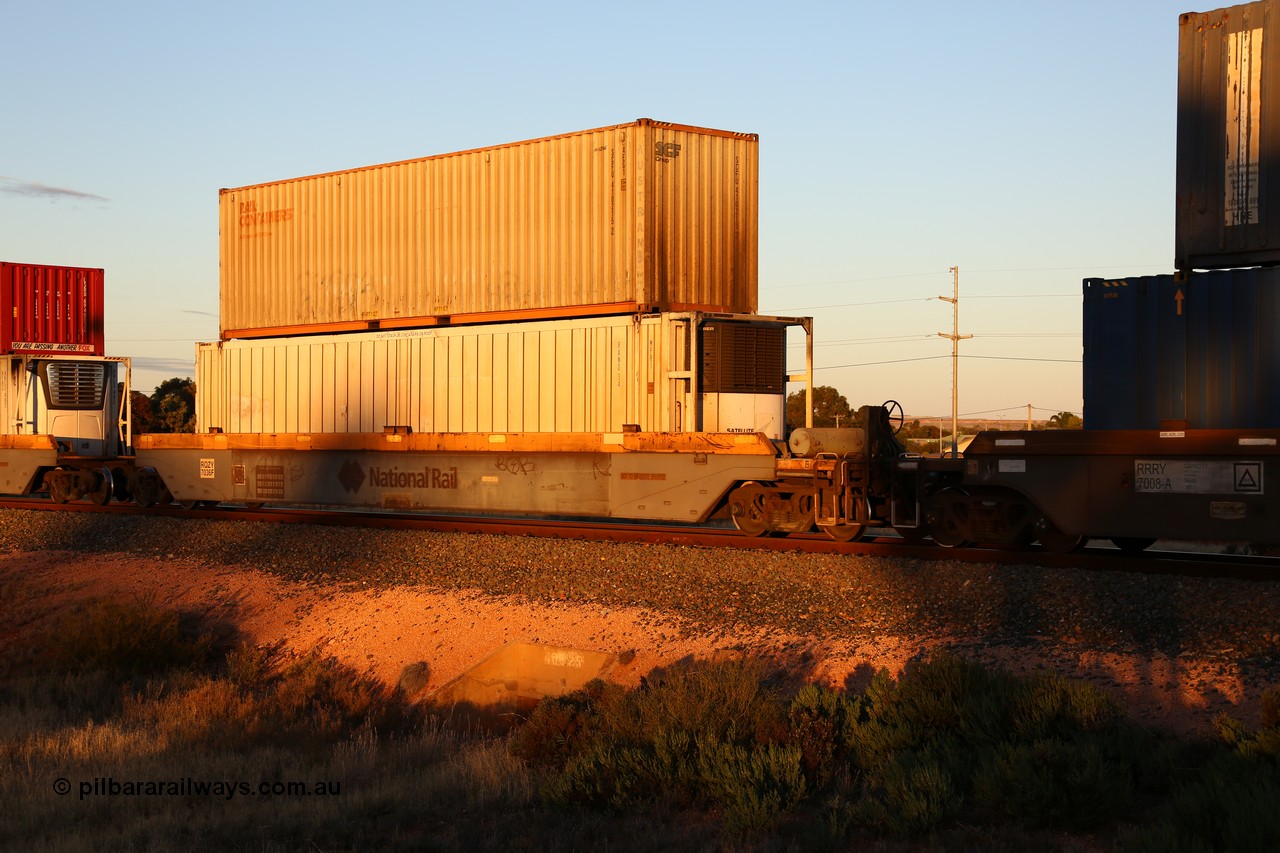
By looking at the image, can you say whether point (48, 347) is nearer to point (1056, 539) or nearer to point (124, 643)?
point (124, 643)

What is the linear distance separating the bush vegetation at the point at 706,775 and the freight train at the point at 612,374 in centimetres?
464

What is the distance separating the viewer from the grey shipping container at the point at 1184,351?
11133mm

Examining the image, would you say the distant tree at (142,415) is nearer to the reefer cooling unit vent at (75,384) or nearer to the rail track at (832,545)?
the reefer cooling unit vent at (75,384)

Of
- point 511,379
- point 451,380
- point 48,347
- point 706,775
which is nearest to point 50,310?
point 48,347

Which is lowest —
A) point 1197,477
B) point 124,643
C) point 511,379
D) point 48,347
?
point 124,643

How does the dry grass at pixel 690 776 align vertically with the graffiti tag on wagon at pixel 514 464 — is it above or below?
below

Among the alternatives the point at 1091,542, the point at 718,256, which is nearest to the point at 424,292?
the point at 718,256

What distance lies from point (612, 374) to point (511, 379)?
186 centimetres

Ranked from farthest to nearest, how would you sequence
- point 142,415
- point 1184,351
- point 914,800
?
point 142,415 → point 1184,351 → point 914,800

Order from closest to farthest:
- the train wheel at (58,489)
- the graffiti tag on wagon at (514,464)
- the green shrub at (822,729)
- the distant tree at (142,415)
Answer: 1. the green shrub at (822,729)
2. the graffiti tag on wagon at (514,464)
3. the train wheel at (58,489)
4. the distant tree at (142,415)

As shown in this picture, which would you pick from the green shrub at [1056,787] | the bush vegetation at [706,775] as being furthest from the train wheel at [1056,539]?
the green shrub at [1056,787]

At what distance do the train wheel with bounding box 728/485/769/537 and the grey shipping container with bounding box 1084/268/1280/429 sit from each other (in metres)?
4.21

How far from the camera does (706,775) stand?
6.64 meters

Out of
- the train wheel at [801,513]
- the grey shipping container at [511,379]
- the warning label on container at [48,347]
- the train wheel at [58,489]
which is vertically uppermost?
the warning label on container at [48,347]
